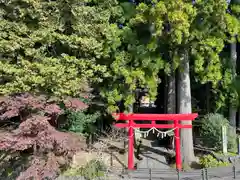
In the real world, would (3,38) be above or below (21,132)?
above

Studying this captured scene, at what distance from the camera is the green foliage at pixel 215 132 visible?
10.8m

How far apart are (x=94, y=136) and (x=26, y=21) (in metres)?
6.42

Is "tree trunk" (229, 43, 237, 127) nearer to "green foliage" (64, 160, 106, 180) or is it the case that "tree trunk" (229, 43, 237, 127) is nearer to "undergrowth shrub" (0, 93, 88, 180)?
"green foliage" (64, 160, 106, 180)

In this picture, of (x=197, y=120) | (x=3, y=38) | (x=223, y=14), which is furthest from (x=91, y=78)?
(x=197, y=120)

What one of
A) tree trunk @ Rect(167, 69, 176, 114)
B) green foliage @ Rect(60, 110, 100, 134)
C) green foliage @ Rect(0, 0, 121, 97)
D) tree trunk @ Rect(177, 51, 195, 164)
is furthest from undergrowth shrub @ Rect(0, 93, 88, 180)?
tree trunk @ Rect(167, 69, 176, 114)

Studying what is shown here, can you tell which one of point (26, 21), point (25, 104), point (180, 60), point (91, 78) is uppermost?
point (26, 21)

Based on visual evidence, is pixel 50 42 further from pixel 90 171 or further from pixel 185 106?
pixel 185 106

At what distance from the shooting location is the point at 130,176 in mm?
8547

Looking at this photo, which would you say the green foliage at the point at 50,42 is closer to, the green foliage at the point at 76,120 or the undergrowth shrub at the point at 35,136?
the undergrowth shrub at the point at 35,136

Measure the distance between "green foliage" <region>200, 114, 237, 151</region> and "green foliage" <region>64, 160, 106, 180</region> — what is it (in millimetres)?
5101

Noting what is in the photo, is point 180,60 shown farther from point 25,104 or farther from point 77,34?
point 25,104

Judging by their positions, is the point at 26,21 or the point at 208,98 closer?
the point at 26,21

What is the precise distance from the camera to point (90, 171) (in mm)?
8484

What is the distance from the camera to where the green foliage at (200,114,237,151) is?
424 inches
